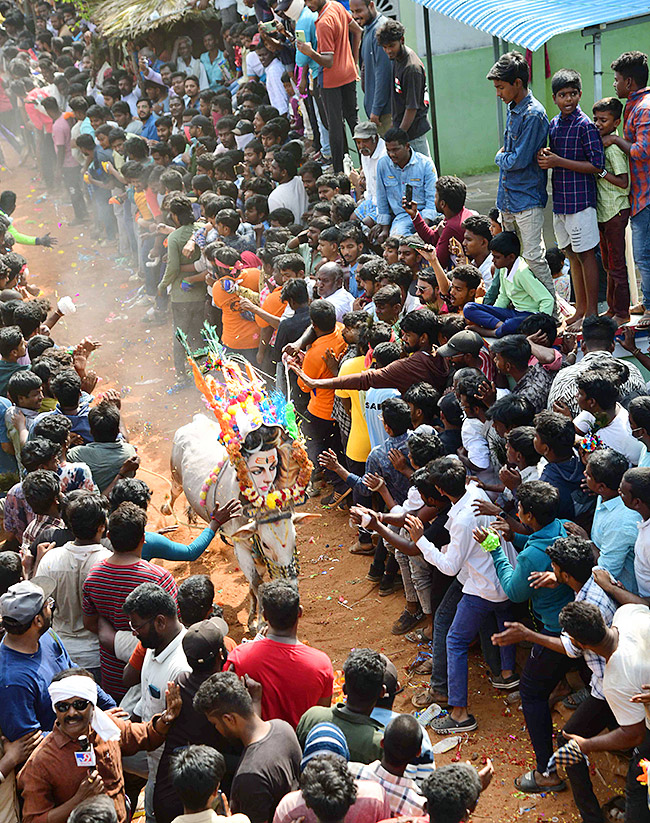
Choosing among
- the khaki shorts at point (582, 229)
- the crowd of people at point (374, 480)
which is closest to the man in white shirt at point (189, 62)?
the crowd of people at point (374, 480)

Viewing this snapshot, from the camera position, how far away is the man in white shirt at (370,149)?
10.8 meters

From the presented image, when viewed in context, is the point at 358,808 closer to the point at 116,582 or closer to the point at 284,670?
the point at 284,670

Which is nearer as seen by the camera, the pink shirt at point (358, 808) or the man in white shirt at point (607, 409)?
the pink shirt at point (358, 808)

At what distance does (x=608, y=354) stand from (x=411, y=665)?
279 centimetres

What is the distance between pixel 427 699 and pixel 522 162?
14.9 ft

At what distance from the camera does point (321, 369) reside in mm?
9000

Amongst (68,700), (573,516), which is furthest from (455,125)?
(68,700)

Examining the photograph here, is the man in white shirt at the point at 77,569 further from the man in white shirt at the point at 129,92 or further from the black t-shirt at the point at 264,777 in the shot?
the man in white shirt at the point at 129,92

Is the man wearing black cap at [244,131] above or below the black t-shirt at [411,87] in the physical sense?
below

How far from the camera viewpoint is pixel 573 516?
20.1 feet

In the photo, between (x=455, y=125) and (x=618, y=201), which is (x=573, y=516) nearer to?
(x=618, y=201)

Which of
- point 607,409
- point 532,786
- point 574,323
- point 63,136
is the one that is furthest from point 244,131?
point 532,786

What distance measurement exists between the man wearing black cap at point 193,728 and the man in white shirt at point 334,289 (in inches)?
194

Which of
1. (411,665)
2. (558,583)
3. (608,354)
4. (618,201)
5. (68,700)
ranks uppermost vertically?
(618,201)
